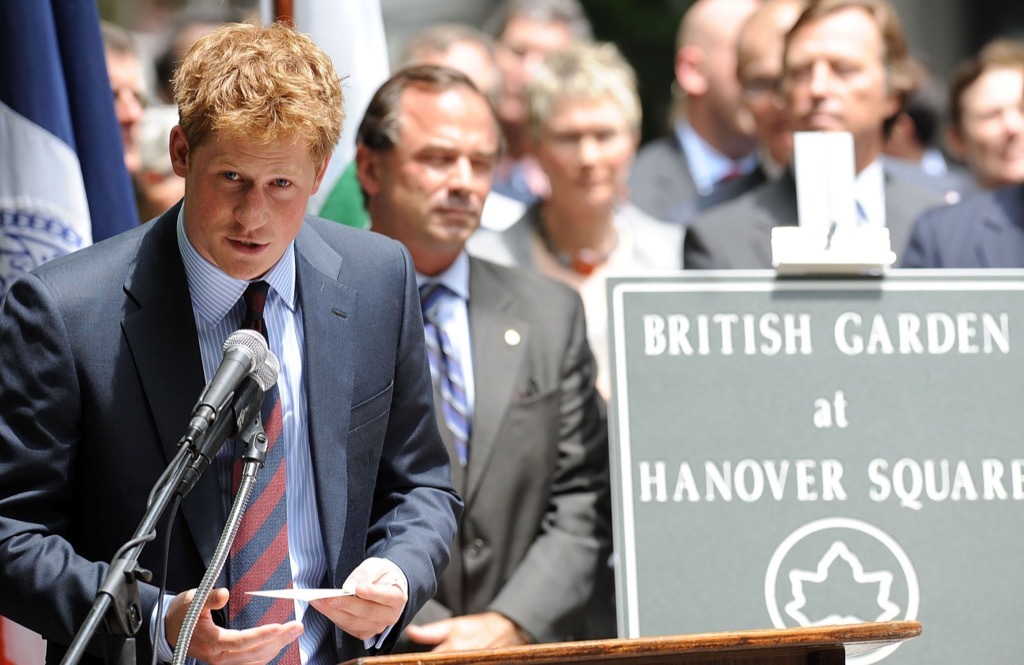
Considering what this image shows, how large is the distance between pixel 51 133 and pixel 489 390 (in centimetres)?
150

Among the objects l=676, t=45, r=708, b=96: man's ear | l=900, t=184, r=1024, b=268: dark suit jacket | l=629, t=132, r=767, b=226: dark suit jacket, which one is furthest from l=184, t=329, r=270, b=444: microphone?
l=676, t=45, r=708, b=96: man's ear

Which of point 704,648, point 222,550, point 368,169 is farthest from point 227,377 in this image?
point 368,169

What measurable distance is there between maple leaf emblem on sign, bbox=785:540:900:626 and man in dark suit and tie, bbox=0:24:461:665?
132 centimetres

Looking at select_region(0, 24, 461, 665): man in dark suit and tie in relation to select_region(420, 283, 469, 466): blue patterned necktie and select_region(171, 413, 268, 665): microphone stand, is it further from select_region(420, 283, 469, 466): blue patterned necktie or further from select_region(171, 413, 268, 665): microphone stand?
select_region(420, 283, 469, 466): blue patterned necktie

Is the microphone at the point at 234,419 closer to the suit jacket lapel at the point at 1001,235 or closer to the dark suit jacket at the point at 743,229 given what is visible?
the dark suit jacket at the point at 743,229

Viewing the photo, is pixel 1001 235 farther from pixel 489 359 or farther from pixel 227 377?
pixel 227 377

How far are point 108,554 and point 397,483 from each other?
1.94ft

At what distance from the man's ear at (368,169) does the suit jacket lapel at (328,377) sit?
175 cm

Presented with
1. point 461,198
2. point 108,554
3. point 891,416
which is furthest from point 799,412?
point 108,554

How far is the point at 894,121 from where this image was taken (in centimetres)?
553

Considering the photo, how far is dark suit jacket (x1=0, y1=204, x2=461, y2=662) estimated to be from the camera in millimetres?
2574

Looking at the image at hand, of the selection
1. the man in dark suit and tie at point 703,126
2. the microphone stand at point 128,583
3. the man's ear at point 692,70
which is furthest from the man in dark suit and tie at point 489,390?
the man's ear at point 692,70

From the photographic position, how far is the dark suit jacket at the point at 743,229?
4.66 meters

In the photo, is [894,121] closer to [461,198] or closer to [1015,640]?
[461,198]
